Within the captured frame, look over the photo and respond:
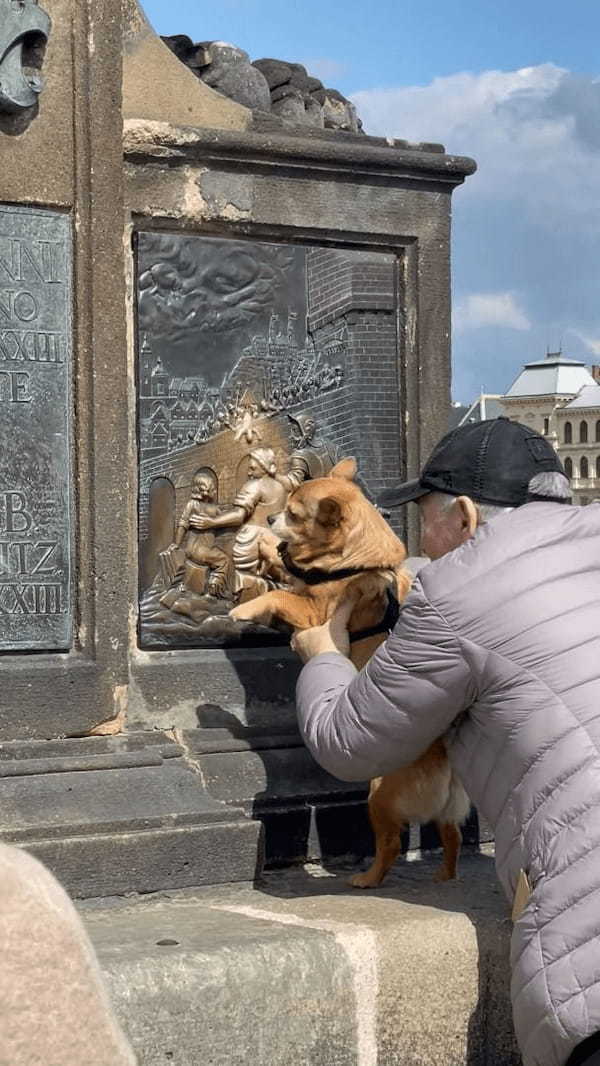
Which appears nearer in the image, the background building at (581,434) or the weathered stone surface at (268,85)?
the weathered stone surface at (268,85)

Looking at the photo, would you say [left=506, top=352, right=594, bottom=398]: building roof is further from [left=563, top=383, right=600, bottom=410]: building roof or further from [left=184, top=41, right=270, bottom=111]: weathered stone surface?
[left=184, top=41, right=270, bottom=111]: weathered stone surface

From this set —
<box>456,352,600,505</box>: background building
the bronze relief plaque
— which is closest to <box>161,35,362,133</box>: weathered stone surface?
the bronze relief plaque

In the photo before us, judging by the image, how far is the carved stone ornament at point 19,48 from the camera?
4.76 metres

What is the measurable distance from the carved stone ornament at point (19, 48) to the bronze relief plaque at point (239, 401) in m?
0.68

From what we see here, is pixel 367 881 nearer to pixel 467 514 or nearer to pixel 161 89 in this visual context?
pixel 467 514

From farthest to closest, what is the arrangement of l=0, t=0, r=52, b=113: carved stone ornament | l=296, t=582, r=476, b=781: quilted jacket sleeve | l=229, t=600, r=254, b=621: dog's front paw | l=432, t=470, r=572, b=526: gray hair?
l=0, t=0, r=52, b=113: carved stone ornament < l=229, t=600, r=254, b=621: dog's front paw < l=432, t=470, r=572, b=526: gray hair < l=296, t=582, r=476, b=781: quilted jacket sleeve

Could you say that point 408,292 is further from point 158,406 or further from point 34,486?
point 34,486

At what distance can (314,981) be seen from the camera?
3.69 metres

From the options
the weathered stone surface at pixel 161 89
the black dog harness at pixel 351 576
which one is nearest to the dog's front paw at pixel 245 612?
the black dog harness at pixel 351 576

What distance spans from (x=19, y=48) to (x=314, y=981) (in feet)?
9.37

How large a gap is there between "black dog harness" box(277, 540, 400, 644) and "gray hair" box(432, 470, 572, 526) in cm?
86

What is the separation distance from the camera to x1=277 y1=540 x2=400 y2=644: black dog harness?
170 inches

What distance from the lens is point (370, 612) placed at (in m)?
4.34

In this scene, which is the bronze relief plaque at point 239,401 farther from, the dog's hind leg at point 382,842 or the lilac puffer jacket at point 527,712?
the lilac puffer jacket at point 527,712
